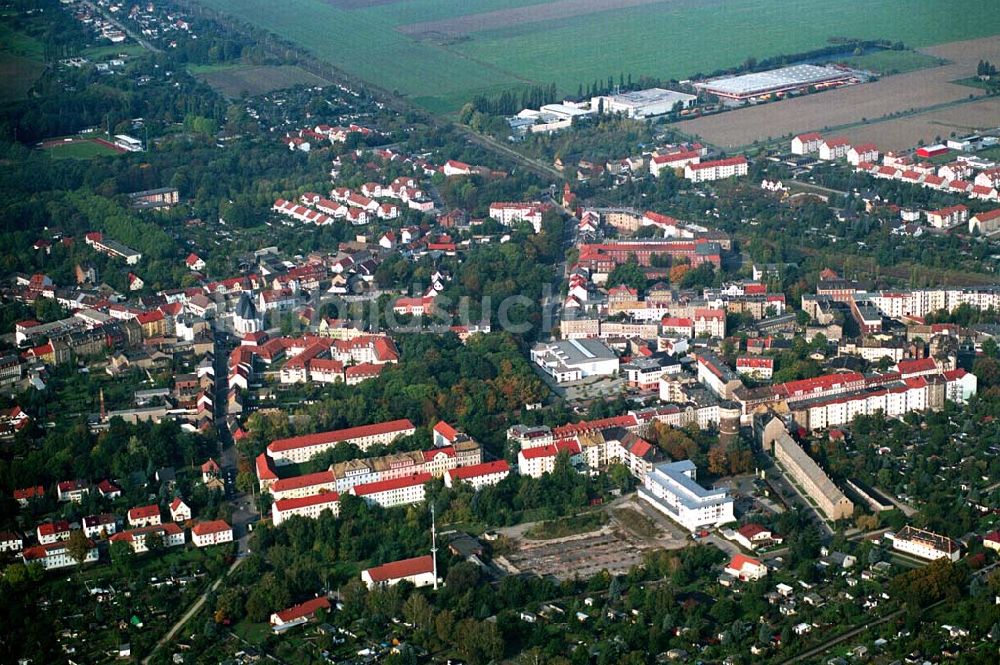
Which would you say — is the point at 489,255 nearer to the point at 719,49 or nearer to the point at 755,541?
the point at 755,541

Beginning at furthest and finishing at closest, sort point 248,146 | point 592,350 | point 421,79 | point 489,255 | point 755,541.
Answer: point 421,79 < point 248,146 < point 489,255 < point 592,350 < point 755,541

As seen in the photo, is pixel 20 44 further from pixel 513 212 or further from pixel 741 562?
pixel 741 562

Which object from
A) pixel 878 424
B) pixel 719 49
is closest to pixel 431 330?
pixel 878 424

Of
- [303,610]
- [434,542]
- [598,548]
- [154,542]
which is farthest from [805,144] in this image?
[303,610]

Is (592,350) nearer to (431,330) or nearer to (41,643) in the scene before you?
(431,330)

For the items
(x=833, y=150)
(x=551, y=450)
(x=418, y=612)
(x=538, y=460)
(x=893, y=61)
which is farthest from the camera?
(x=893, y=61)

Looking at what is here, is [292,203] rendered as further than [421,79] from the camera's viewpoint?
No

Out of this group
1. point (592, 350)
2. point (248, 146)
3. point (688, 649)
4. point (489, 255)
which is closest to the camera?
point (688, 649)
